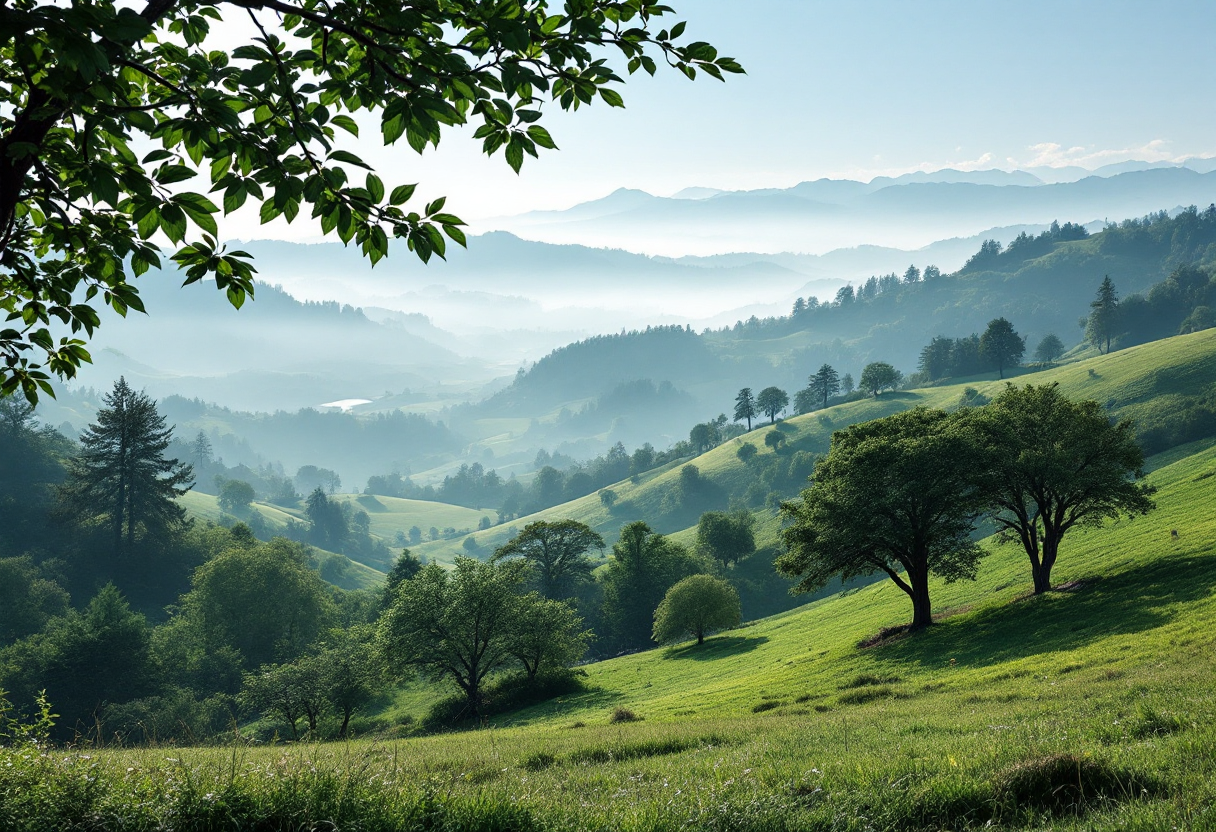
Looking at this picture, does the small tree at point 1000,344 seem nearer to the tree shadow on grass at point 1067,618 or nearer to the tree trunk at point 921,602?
the tree shadow on grass at point 1067,618

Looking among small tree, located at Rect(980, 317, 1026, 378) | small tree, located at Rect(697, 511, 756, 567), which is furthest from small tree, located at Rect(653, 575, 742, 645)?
small tree, located at Rect(980, 317, 1026, 378)

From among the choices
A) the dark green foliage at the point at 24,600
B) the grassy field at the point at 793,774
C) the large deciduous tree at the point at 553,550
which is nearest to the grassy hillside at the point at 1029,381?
the large deciduous tree at the point at 553,550

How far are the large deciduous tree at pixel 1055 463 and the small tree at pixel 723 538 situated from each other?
74.3m

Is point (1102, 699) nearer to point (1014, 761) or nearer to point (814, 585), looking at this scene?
point (1014, 761)

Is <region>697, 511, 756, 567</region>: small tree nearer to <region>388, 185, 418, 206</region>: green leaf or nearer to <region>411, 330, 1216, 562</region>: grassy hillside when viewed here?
<region>411, 330, 1216, 562</region>: grassy hillside

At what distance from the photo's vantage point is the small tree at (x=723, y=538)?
112875mm

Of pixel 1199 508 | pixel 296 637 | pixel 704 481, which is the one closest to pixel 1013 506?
pixel 1199 508

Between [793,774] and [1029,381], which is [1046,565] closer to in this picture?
[793,774]

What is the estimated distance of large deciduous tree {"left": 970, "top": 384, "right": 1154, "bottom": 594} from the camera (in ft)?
117

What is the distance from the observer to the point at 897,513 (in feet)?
124

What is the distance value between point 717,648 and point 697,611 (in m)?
4.35

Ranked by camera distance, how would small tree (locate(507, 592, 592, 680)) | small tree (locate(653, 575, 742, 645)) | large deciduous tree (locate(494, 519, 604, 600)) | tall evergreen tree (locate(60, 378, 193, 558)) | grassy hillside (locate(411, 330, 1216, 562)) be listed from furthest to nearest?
1. grassy hillside (locate(411, 330, 1216, 562))
2. large deciduous tree (locate(494, 519, 604, 600))
3. tall evergreen tree (locate(60, 378, 193, 558))
4. small tree (locate(653, 575, 742, 645))
5. small tree (locate(507, 592, 592, 680))

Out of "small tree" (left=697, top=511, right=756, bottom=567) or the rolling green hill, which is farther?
"small tree" (left=697, top=511, right=756, bottom=567)

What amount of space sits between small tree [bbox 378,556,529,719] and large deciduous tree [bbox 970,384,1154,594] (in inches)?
1372
